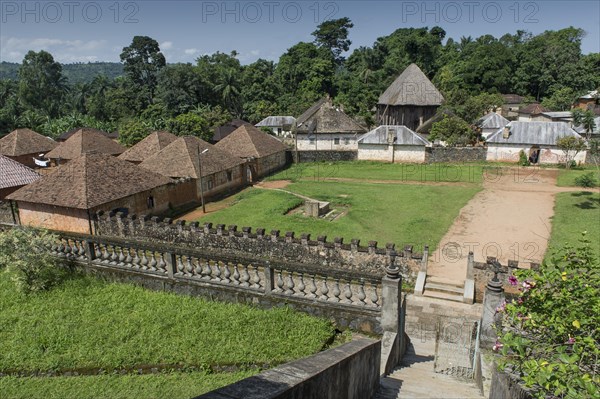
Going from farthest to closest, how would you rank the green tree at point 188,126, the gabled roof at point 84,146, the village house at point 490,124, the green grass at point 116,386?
the village house at point 490,124
the green tree at point 188,126
the gabled roof at point 84,146
the green grass at point 116,386

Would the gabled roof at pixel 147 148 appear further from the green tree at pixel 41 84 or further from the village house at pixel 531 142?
the green tree at pixel 41 84

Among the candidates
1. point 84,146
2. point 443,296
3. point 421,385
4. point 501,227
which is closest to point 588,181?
point 501,227

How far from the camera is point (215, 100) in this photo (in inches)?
3164

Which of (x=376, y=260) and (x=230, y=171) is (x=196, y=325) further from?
(x=230, y=171)

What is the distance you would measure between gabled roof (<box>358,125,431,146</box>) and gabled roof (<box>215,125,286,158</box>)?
1083 centimetres

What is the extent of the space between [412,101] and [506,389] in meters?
52.2

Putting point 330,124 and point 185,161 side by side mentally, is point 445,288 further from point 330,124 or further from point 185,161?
point 330,124

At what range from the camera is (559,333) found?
4871 millimetres

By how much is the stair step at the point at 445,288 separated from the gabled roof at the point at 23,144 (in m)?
40.4

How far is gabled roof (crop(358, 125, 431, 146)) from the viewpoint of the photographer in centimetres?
4469

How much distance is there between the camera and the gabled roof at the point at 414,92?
5462 centimetres

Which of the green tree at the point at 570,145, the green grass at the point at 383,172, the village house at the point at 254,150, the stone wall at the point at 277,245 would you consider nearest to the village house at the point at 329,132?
the green grass at the point at 383,172

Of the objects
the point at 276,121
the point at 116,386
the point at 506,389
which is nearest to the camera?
the point at 506,389

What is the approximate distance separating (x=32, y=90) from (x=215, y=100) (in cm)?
3872
